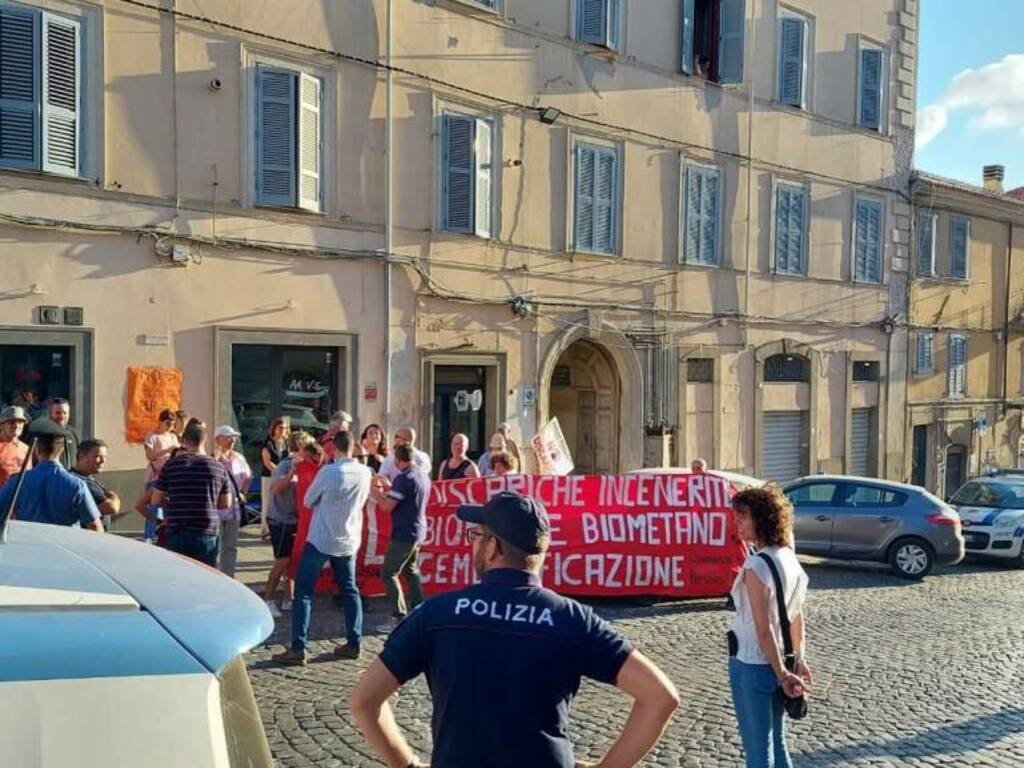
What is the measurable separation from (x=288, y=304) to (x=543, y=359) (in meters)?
4.95

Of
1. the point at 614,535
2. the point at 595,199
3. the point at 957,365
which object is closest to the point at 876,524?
the point at 614,535

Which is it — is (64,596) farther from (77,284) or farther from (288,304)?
(288,304)

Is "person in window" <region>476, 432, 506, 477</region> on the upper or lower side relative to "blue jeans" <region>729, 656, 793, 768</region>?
upper

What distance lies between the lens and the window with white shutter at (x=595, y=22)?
16922mm

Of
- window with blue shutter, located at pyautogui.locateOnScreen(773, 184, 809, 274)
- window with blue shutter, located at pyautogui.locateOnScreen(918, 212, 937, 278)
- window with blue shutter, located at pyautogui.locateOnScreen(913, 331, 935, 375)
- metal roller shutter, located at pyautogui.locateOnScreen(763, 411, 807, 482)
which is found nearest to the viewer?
window with blue shutter, located at pyautogui.locateOnScreen(773, 184, 809, 274)

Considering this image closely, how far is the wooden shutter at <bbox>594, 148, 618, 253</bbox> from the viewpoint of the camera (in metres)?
17.4

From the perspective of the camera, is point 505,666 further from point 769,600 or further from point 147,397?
point 147,397

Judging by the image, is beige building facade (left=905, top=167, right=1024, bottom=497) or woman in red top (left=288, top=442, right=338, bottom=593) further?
beige building facade (left=905, top=167, right=1024, bottom=497)

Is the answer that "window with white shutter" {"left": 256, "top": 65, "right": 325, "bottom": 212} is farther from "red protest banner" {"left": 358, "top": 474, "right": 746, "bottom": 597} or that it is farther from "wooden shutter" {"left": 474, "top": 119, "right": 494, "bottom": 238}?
"red protest banner" {"left": 358, "top": 474, "right": 746, "bottom": 597}

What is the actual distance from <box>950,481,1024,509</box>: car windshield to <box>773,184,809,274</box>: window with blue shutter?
6.38m

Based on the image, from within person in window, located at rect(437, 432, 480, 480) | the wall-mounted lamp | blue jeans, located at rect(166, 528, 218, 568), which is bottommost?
blue jeans, located at rect(166, 528, 218, 568)

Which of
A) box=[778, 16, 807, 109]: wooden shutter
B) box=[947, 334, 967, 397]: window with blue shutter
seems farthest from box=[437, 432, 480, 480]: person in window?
box=[947, 334, 967, 397]: window with blue shutter

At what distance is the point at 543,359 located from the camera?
1683cm

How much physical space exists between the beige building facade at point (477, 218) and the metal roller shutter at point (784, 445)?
2.1 inches
